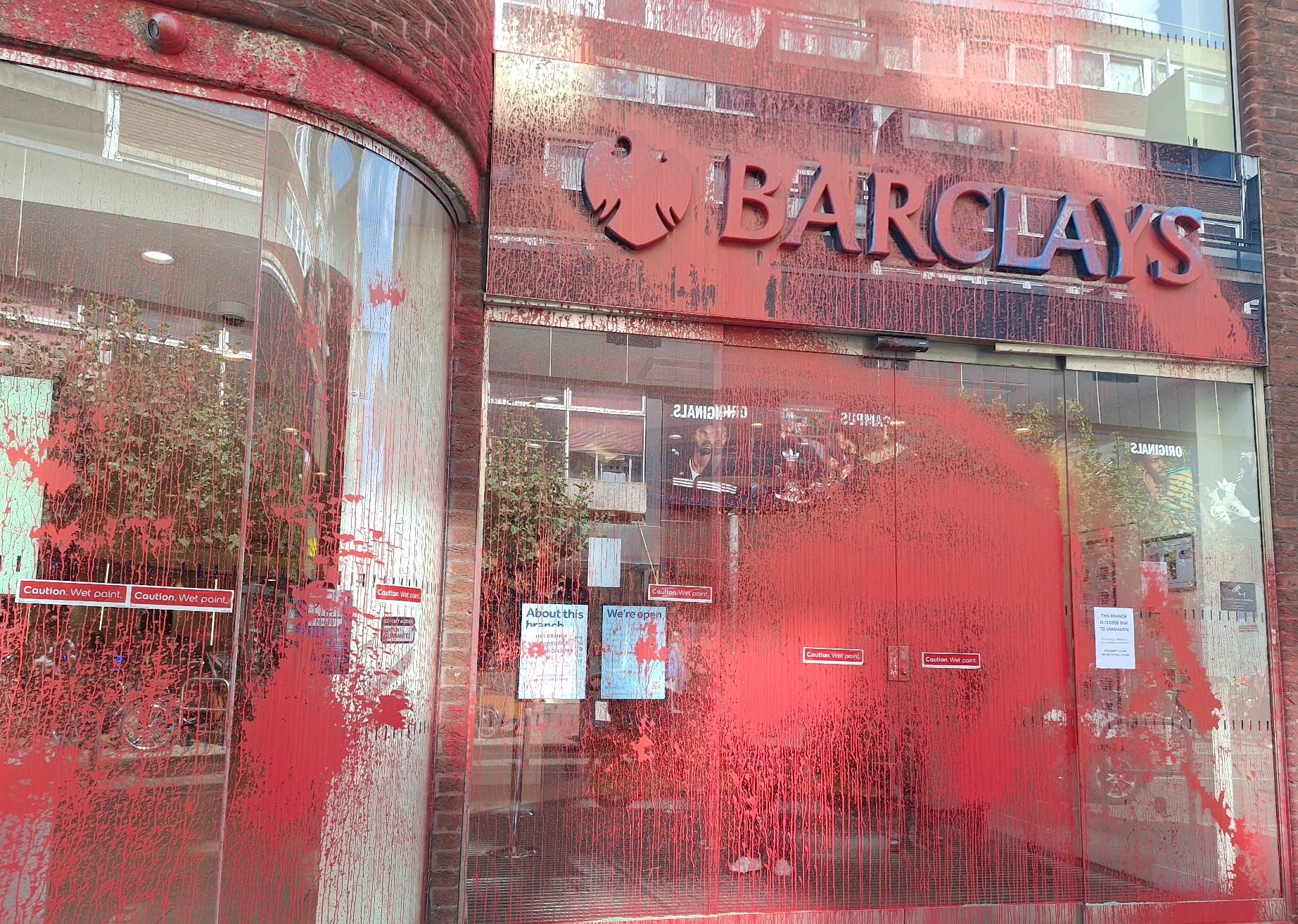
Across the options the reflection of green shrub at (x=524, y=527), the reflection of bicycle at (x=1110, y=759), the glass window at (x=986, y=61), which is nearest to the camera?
the reflection of green shrub at (x=524, y=527)

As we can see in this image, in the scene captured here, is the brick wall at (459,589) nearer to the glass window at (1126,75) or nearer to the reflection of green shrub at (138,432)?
the reflection of green shrub at (138,432)

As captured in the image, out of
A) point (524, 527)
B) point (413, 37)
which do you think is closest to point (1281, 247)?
point (524, 527)

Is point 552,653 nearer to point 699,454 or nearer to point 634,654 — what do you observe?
point 634,654

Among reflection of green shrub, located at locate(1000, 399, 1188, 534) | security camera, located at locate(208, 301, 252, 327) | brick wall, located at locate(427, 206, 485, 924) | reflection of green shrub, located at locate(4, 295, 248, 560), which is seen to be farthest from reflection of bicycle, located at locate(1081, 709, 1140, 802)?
security camera, located at locate(208, 301, 252, 327)

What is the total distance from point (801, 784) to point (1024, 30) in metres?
4.87

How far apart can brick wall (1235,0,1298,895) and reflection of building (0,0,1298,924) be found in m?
0.05

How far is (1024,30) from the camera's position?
687cm

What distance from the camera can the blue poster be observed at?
5.78 metres

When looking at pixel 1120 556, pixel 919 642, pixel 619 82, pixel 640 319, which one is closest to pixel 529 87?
pixel 619 82

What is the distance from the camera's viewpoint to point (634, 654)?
582 cm

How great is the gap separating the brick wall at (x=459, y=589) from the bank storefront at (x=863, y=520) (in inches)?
4.3

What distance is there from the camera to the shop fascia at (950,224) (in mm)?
6180

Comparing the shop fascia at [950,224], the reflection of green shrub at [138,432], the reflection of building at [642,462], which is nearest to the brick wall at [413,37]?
the reflection of building at [642,462]

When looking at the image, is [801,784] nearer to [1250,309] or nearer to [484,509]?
[484,509]
